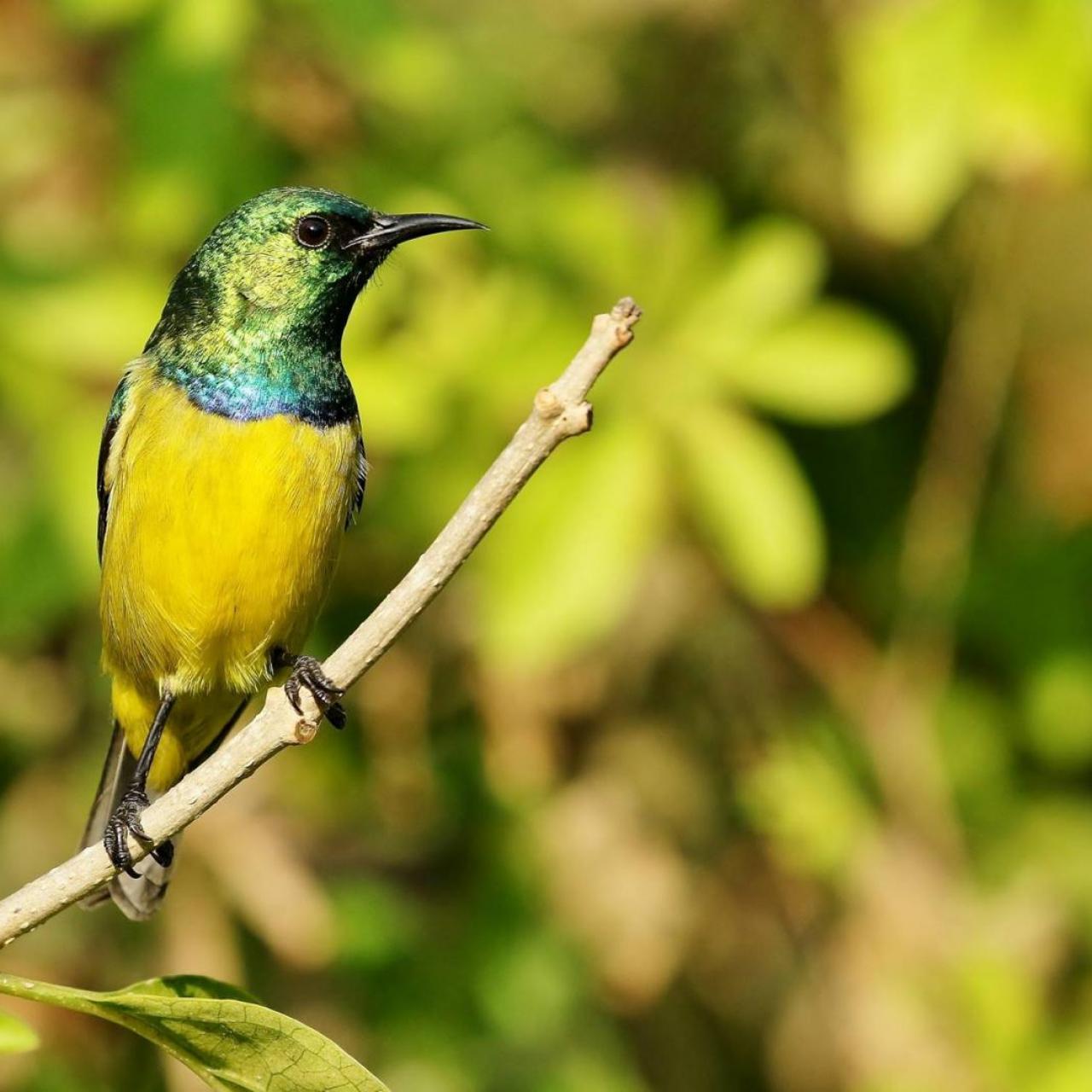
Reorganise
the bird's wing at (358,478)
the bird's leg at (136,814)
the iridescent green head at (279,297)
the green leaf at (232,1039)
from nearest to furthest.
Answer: the green leaf at (232,1039) < the bird's leg at (136,814) < the iridescent green head at (279,297) < the bird's wing at (358,478)

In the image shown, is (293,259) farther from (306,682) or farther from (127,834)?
(127,834)

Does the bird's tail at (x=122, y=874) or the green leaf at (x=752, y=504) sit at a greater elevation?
the green leaf at (x=752, y=504)

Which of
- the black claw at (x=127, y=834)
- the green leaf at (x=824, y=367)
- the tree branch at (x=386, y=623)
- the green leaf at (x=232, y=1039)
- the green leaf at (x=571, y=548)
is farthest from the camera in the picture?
the green leaf at (x=824, y=367)

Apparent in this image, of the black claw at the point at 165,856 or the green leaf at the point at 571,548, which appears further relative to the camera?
the green leaf at the point at 571,548

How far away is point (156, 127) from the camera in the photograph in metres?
5.17

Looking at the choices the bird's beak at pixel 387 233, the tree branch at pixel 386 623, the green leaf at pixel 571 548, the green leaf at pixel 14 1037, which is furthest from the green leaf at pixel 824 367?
the green leaf at pixel 14 1037

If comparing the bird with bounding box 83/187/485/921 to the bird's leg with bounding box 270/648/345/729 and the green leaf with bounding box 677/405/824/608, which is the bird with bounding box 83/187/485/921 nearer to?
the bird's leg with bounding box 270/648/345/729

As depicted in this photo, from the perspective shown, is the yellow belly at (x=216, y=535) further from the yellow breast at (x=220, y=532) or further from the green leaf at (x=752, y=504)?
the green leaf at (x=752, y=504)

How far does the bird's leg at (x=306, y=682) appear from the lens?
10.2 feet

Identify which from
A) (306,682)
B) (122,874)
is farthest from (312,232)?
(122,874)

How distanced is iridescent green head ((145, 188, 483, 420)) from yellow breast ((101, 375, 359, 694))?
0.08 meters

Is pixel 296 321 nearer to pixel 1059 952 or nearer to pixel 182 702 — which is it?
pixel 182 702

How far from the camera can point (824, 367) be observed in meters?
5.25

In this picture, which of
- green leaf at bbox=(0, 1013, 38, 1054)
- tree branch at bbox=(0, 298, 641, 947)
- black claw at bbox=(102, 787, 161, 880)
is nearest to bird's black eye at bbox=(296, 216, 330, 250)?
black claw at bbox=(102, 787, 161, 880)
